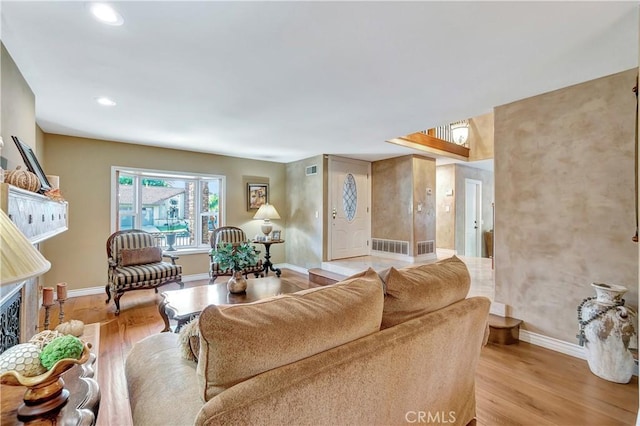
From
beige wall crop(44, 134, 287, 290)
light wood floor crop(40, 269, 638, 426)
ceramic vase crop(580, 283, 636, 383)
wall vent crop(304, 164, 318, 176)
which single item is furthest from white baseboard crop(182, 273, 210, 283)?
ceramic vase crop(580, 283, 636, 383)

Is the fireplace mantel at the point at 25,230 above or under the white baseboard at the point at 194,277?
above

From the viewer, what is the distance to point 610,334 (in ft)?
6.69

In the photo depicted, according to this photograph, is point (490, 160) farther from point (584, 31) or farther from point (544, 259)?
point (584, 31)

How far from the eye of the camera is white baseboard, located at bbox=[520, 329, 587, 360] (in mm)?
2387

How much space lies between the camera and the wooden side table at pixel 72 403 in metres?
0.78

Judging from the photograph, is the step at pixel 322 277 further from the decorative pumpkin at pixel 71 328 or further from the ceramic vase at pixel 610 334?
the decorative pumpkin at pixel 71 328

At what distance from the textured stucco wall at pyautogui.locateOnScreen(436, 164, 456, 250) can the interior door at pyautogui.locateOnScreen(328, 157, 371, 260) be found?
1875mm

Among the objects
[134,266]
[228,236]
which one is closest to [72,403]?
[134,266]

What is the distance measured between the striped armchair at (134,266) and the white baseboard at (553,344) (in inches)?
161

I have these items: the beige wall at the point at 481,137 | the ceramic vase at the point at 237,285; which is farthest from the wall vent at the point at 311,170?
the beige wall at the point at 481,137

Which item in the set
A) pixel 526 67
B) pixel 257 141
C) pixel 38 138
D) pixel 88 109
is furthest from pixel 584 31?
pixel 38 138

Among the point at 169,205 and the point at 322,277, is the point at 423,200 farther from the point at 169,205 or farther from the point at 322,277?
the point at 169,205

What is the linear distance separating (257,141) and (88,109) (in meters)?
1.96

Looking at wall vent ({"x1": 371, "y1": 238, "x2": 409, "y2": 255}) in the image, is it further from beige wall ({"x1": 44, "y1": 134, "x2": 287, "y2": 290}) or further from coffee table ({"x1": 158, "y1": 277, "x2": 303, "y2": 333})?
beige wall ({"x1": 44, "y1": 134, "x2": 287, "y2": 290})
